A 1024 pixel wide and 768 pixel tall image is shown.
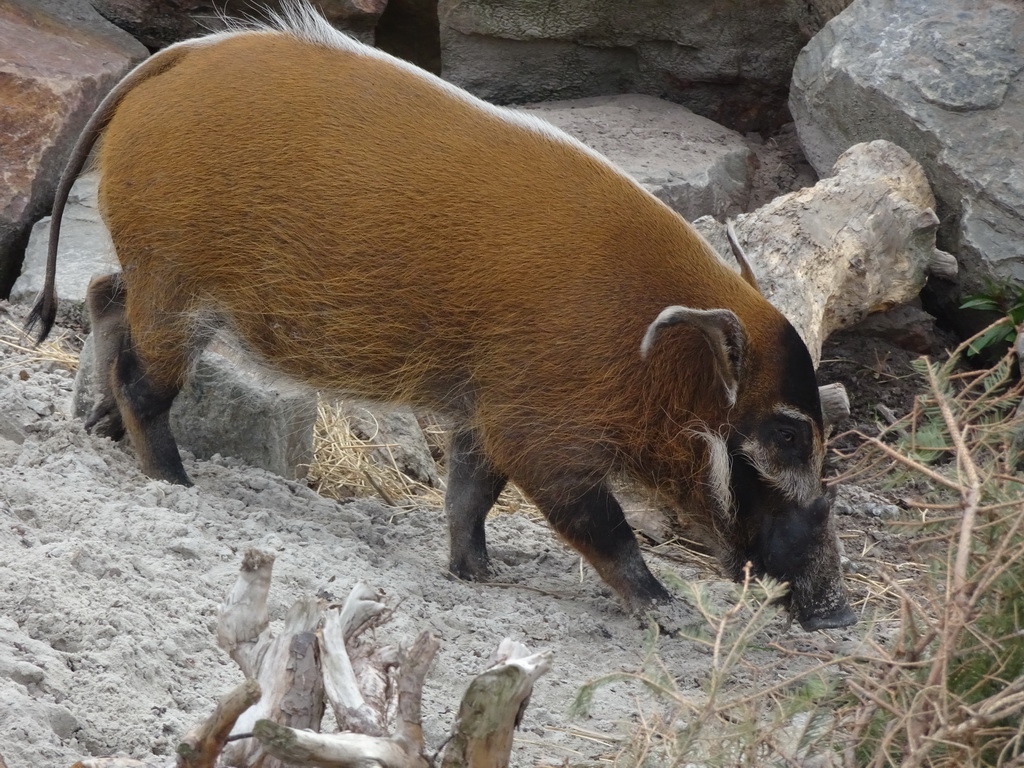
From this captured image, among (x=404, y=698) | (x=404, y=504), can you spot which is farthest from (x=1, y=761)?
(x=404, y=504)

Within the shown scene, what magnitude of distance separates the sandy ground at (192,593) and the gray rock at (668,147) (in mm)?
1788

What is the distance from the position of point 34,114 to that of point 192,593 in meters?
3.38

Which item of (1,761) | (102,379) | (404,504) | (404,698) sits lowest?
(404,504)

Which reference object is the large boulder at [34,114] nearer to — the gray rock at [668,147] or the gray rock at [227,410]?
the gray rock at [227,410]

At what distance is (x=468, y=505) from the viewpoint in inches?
159

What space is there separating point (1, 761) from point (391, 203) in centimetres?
207

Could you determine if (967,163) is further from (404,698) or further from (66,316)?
(404,698)

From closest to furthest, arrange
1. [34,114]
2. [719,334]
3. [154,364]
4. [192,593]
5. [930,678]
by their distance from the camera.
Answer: [930,678] < [192,593] < [719,334] < [154,364] < [34,114]

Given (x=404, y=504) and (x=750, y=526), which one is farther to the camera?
(x=404, y=504)

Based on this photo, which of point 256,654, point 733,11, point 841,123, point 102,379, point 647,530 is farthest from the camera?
point 733,11

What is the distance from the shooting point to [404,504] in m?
4.74

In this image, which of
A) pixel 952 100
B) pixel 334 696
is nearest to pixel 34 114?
pixel 952 100

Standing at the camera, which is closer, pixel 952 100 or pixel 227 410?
pixel 227 410

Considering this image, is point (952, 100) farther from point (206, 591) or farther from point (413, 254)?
point (206, 591)
